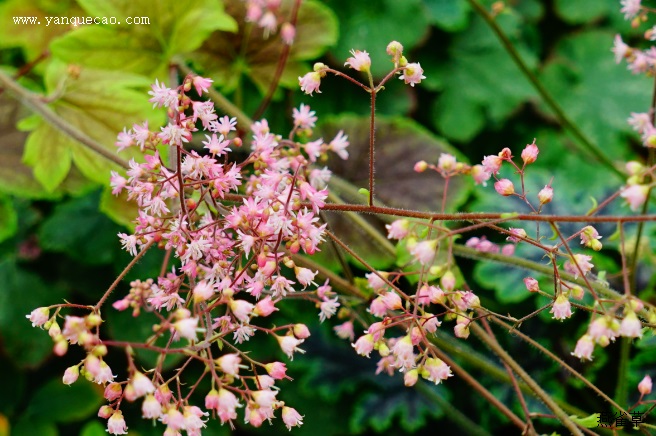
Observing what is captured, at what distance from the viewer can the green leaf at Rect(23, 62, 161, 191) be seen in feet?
3.91

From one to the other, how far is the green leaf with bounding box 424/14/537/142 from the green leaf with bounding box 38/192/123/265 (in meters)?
0.97

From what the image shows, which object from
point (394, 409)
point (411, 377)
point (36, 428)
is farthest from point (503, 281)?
point (36, 428)

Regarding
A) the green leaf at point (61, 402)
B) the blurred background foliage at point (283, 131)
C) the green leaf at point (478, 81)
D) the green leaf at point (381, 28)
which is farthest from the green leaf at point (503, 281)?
the green leaf at point (61, 402)

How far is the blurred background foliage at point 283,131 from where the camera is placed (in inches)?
50.0

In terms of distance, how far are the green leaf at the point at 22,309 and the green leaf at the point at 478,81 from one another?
117 cm

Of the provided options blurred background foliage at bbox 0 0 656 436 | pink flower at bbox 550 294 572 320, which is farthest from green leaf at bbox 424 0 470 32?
pink flower at bbox 550 294 572 320

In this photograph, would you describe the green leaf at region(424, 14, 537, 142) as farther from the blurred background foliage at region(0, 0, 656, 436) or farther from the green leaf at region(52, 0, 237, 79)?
the green leaf at region(52, 0, 237, 79)

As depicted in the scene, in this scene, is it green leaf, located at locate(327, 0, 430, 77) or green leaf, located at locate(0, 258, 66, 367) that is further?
green leaf, located at locate(327, 0, 430, 77)

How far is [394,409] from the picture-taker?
1507 millimetres

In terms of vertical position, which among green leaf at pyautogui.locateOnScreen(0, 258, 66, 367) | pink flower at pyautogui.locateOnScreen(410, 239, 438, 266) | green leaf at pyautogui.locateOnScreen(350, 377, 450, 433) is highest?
pink flower at pyautogui.locateOnScreen(410, 239, 438, 266)

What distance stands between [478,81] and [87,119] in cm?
116

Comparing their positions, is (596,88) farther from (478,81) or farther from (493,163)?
(493,163)

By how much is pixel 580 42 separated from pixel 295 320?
1.44 m

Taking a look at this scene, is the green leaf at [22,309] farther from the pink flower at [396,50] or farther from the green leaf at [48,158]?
the pink flower at [396,50]
